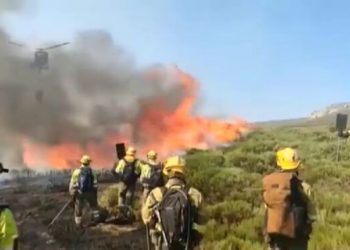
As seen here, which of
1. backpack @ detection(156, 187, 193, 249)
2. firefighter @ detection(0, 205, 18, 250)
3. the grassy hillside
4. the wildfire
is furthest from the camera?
the wildfire

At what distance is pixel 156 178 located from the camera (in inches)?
699

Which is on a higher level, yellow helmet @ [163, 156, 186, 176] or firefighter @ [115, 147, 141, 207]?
yellow helmet @ [163, 156, 186, 176]

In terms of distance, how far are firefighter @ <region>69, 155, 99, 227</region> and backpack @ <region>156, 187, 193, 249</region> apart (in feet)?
34.9

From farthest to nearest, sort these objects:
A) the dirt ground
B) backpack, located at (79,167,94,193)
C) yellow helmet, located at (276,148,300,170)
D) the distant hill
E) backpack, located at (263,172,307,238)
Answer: the distant hill
backpack, located at (79,167,94,193)
the dirt ground
yellow helmet, located at (276,148,300,170)
backpack, located at (263,172,307,238)

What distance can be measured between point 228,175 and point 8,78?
33.5 meters

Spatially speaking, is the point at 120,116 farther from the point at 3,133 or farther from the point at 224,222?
the point at 224,222

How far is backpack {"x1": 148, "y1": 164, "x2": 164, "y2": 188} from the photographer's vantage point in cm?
1770

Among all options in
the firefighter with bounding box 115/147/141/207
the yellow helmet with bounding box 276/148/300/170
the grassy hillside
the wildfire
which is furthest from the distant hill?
the yellow helmet with bounding box 276/148/300/170

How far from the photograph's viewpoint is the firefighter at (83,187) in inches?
740

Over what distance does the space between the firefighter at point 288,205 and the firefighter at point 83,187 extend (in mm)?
10772

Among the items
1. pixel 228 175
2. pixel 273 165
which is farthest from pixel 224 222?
pixel 273 165

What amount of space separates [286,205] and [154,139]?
128 feet

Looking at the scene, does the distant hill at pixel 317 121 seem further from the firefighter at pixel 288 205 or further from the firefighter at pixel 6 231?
the firefighter at pixel 6 231

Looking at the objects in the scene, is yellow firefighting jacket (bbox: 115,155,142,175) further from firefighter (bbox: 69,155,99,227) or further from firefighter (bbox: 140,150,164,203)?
firefighter (bbox: 69,155,99,227)
